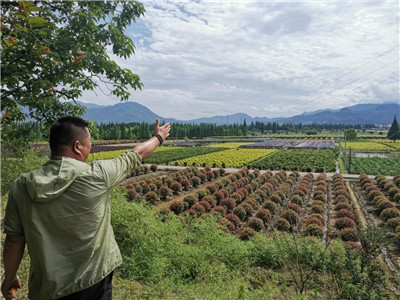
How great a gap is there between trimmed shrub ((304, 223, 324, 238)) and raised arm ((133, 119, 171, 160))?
1022cm

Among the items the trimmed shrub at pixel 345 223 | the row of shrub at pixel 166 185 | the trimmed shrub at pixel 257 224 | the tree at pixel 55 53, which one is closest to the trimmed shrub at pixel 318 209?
the trimmed shrub at pixel 345 223

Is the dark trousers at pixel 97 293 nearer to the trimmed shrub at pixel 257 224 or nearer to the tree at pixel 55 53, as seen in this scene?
the tree at pixel 55 53

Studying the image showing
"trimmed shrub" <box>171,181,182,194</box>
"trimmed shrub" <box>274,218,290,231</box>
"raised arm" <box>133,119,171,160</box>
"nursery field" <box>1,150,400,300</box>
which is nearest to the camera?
"raised arm" <box>133,119,171,160</box>

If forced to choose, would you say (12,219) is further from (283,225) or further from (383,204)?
(383,204)

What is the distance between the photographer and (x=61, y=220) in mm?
1723

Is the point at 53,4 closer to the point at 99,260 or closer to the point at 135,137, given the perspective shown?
the point at 99,260

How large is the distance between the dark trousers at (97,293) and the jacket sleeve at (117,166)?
715 mm

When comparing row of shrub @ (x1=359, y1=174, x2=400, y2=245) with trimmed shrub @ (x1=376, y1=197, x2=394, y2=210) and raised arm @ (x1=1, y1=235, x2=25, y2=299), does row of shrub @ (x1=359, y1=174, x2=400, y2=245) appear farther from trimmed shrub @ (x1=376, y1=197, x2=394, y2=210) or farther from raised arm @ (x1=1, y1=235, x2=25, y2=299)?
raised arm @ (x1=1, y1=235, x2=25, y2=299)

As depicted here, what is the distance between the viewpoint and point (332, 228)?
12977 mm

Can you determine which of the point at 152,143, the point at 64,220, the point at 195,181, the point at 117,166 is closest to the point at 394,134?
the point at 195,181

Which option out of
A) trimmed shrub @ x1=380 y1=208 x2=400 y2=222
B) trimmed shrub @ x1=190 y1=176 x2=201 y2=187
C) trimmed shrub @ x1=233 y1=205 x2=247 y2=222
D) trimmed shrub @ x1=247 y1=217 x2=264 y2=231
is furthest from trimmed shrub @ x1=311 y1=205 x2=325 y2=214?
trimmed shrub @ x1=190 y1=176 x2=201 y2=187

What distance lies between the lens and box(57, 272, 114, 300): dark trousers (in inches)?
73.2

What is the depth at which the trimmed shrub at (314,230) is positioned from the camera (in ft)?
Result: 35.7

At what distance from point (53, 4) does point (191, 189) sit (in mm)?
17955
